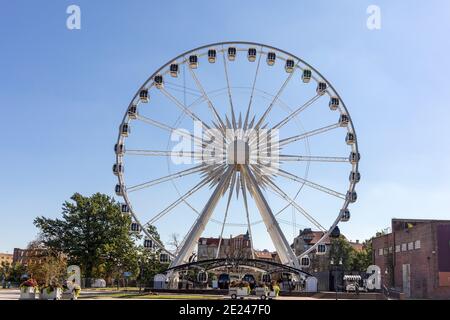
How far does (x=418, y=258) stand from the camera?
6350 cm

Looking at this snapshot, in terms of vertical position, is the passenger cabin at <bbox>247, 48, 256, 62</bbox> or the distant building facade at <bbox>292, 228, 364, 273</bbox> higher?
the passenger cabin at <bbox>247, 48, 256, 62</bbox>

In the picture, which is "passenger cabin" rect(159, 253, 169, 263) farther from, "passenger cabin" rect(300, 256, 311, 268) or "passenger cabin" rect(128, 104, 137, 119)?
"passenger cabin" rect(128, 104, 137, 119)

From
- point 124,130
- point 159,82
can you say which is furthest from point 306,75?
point 124,130

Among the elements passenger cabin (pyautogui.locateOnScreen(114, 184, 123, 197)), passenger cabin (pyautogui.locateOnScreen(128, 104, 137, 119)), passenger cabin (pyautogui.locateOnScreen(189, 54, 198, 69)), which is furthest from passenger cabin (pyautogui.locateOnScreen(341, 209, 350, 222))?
passenger cabin (pyautogui.locateOnScreen(128, 104, 137, 119))

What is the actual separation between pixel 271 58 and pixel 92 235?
37366mm

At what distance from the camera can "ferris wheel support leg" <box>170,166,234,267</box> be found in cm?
4741

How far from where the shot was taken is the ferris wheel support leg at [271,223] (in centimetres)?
4778

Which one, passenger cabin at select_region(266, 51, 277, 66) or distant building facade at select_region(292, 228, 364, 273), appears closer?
passenger cabin at select_region(266, 51, 277, 66)

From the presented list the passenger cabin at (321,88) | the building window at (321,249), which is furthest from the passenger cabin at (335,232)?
the passenger cabin at (321,88)

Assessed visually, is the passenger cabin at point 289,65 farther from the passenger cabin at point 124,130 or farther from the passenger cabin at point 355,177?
the passenger cabin at point 124,130

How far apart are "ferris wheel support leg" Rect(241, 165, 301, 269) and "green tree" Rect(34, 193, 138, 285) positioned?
1232 inches
